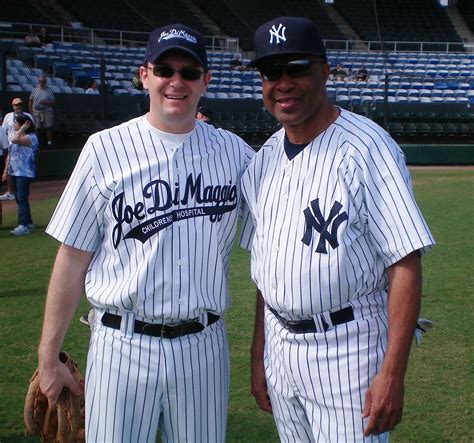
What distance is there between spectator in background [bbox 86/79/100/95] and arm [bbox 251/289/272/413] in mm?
13851

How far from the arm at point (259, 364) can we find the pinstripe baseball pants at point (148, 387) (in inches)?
6.8

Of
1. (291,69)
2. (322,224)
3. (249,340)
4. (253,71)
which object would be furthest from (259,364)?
(253,71)

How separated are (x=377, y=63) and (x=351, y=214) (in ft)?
80.0

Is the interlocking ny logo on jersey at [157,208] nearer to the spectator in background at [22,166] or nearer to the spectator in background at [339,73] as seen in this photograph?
the spectator in background at [22,166]

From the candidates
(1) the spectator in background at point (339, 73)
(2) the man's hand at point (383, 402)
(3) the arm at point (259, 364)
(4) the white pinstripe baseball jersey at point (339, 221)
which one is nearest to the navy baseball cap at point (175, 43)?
(4) the white pinstripe baseball jersey at point (339, 221)

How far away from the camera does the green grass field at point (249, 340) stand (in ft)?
12.7

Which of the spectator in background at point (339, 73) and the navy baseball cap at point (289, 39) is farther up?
the spectator in background at point (339, 73)

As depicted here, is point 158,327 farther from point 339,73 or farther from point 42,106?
point 339,73

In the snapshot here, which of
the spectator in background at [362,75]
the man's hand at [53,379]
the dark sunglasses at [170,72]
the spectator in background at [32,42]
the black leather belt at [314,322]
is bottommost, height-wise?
the man's hand at [53,379]

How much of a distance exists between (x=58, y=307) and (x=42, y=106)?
12.8 m

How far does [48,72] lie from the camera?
17531 millimetres

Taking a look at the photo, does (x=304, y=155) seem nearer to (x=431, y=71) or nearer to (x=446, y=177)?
(x=446, y=177)

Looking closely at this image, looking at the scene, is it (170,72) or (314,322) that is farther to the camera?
(170,72)

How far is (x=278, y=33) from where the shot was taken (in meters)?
2.28
